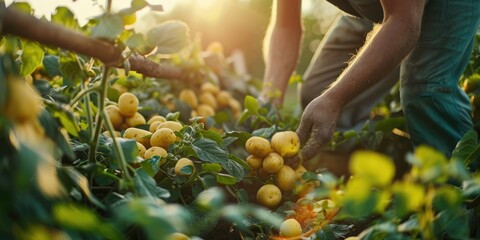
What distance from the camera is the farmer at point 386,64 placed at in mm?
1831

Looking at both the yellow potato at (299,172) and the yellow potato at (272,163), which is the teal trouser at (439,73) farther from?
the yellow potato at (272,163)

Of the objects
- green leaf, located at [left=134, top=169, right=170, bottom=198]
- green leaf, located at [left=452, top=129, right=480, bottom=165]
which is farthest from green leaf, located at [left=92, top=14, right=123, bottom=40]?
green leaf, located at [left=452, top=129, right=480, bottom=165]

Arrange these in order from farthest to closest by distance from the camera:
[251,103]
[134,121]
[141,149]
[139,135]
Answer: [251,103] < [134,121] < [139,135] < [141,149]

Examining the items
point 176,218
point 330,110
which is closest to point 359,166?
point 176,218

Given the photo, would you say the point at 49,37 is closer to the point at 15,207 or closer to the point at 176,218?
the point at 15,207

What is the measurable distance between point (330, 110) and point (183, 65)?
2004 mm

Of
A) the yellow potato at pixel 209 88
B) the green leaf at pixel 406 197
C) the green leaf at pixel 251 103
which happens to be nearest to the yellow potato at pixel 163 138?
the green leaf at pixel 251 103

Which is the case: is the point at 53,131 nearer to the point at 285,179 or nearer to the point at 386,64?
the point at 285,179

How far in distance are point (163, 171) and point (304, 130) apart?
608 mm

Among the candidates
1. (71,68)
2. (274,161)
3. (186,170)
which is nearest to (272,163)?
(274,161)

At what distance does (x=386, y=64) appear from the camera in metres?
1.82

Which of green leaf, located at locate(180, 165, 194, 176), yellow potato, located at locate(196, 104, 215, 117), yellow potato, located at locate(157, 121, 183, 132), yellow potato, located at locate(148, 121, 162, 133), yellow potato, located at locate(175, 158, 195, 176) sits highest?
green leaf, located at locate(180, 165, 194, 176)

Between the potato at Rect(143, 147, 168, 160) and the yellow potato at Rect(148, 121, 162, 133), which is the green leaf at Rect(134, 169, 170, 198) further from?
the yellow potato at Rect(148, 121, 162, 133)

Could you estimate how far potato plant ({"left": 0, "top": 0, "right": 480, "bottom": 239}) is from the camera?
83 cm
